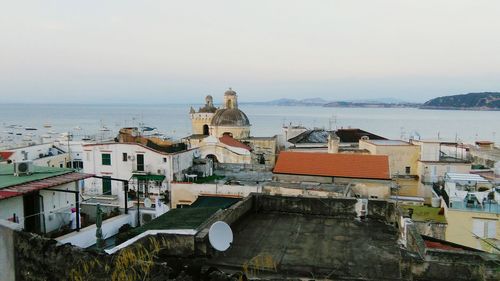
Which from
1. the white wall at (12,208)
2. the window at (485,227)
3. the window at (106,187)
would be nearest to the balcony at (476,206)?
the window at (485,227)

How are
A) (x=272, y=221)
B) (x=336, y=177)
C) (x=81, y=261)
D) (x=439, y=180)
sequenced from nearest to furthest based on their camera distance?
(x=81, y=261) → (x=272, y=221) → (x=336, y=177) → (x=439, y=180)

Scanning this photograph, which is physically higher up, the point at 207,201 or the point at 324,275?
the point at 324,275

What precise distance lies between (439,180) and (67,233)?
33.9m

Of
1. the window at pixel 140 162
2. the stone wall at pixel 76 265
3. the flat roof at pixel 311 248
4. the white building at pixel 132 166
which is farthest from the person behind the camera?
the window at pixel 140 162

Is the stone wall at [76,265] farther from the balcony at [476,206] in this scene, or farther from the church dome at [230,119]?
the church dome at [230,119]

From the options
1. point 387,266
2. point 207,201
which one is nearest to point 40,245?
point 387,266

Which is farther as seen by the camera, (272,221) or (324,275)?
(272,221)

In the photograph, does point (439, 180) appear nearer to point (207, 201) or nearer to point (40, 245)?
point (207, 201)

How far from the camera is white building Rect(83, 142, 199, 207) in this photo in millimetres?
32500

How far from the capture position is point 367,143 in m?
43.9

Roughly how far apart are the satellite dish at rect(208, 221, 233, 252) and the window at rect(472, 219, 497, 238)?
1983 centimetres

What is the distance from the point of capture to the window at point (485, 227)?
22625mm

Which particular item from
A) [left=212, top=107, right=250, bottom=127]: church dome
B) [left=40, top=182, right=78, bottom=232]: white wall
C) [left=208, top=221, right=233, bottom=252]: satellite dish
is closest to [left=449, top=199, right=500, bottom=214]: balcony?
[left=208, top=221, right=233, bottom=252]: satellite dish

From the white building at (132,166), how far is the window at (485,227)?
2050cm
